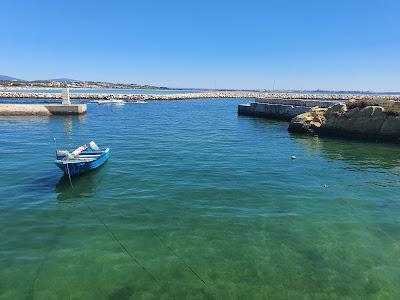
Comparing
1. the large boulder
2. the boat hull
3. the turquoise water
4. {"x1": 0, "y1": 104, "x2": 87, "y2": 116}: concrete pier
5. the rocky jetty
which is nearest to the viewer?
the turquoise water

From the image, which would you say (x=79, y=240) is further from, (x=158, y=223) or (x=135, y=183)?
(x=135, y=183)

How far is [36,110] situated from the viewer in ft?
192

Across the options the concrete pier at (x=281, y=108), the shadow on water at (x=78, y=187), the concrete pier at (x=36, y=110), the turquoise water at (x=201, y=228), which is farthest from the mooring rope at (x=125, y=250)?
the concrete pier at (x=36, y=110)

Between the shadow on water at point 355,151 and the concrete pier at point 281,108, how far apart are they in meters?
15.4

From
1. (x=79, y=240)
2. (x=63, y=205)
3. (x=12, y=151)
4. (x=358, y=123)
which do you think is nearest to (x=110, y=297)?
(x=79, y=240)

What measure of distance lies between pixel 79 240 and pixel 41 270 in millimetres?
2188

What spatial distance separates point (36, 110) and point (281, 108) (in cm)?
4243

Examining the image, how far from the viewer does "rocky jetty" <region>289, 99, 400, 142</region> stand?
35.4 meters

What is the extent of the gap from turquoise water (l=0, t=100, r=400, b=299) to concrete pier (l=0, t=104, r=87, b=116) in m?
33.8

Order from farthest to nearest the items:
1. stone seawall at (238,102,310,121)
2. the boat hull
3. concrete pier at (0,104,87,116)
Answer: concrete pier at (0,104,87,116), stone seawall at (238,102,310,121), the boat hull

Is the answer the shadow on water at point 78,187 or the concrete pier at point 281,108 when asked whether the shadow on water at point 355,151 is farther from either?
the shadow on water at point 78,187

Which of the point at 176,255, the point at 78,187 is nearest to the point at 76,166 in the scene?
the point at 78,187

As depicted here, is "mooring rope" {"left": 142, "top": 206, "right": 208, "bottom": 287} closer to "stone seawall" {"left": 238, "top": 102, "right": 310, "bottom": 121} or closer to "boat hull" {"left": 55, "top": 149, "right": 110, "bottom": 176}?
"boat hull" {"left": 55, "top": 149, "right": 110, "bottom": 176}

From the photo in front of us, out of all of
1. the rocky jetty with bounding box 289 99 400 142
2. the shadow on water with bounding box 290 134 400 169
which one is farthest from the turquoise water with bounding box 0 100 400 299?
the rocky jetty with bounding box 289 99 400 142
